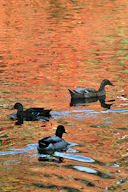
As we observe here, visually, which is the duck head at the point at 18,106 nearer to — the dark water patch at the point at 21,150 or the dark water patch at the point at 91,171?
the dark water patch at the point at 21,150

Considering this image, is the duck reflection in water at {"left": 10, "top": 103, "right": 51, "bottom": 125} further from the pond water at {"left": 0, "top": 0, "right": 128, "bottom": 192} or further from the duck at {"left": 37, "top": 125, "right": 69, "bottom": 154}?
the duck at {"left": 37, "top": 125, "right": 69, "bottom": 154}

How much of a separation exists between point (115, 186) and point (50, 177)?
139cm

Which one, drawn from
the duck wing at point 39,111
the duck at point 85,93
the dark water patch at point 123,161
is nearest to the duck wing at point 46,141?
the dark water patch at point 123,161

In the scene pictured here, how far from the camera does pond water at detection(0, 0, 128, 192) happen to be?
38.9 ft

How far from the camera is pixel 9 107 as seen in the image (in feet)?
61.1

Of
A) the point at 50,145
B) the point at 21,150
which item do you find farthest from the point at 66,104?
the point at 50,145

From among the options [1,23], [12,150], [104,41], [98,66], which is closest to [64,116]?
[12,150]

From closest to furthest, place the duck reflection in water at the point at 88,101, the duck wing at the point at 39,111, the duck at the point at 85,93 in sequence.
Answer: the duck wing at the point at 39,111 < the duck reflection in water at the point at 88,101 < the duck at the point at 85,93

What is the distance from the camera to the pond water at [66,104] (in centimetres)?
1185

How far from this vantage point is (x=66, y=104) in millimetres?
19109

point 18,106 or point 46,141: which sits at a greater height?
point 18,106

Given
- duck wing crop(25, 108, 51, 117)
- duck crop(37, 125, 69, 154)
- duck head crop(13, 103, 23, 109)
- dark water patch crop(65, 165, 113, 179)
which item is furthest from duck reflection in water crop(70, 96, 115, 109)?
dark water patch crop(65, 165, 113, 179)

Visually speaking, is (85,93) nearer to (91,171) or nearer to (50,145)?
(50,145)

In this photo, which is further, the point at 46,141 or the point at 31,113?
the point at 31,113
